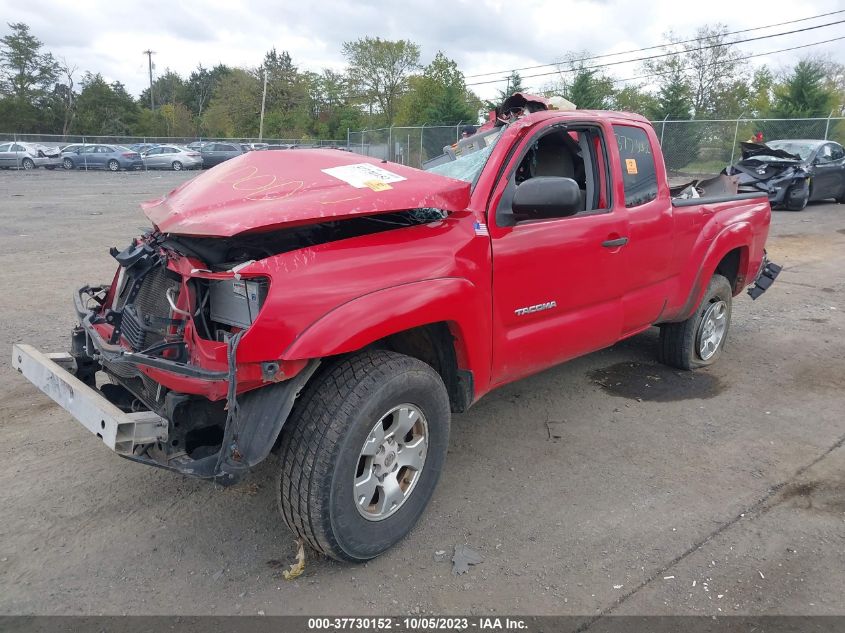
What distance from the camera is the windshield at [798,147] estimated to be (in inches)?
648

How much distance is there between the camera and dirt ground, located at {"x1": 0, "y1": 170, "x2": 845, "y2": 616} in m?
2.85

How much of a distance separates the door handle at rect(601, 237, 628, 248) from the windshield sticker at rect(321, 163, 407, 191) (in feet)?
4.71

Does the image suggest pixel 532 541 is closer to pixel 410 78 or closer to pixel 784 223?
pixel 784 223

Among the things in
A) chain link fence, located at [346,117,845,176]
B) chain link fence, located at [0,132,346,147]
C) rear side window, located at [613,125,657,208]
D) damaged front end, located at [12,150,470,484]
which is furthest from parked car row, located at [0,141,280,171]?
damaged front end, located at [12,150,470,484]

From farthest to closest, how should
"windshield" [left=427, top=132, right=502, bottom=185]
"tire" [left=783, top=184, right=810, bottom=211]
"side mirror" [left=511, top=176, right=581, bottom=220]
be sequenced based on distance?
"tire" [left=783, top=184, right=810, bottom=211] → "windshield" [left=427, top=132, right=502, bottom=185] → "side mirror" [left=511, top=176, right=581, bottom=220]

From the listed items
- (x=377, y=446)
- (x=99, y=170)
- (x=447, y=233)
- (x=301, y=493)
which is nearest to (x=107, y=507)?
(x=301, y=493)

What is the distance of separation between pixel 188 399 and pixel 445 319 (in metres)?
1.20

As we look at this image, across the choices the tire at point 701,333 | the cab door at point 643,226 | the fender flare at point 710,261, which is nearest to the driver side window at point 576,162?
the cab door at point 643,226

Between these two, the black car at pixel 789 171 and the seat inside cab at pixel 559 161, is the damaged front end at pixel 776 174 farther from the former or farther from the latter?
the seat inside cab at pixel 559 161

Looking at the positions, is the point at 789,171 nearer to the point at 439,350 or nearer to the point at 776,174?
the point at 776,174

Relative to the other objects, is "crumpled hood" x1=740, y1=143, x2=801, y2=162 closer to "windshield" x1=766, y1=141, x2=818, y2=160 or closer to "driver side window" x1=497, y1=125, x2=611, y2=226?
"windshield" x1=766, y1=141, x2=818, y2=160

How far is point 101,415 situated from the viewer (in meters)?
2.65

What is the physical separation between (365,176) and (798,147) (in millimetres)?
17020

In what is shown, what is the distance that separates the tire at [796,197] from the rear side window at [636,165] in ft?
44.8
